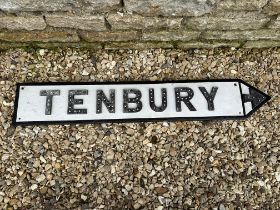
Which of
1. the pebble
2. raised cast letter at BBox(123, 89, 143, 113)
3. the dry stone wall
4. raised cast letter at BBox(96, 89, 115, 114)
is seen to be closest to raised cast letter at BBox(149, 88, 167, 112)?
raised cast letter at BBox(123, 89, 143, 113)

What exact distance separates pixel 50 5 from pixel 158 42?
90cm

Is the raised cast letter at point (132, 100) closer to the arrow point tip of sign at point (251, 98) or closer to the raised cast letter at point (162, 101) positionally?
the raised cast letter at point (162, 101)

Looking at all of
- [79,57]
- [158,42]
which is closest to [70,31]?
[79,57]

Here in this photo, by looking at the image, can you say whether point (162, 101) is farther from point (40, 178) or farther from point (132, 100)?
point (40, 178)

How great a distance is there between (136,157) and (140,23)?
0.96m

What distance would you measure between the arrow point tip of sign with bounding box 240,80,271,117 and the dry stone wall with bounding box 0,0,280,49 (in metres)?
0.39

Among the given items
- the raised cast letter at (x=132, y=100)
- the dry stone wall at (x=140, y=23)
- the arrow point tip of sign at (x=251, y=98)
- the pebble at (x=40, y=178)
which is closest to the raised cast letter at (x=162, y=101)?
the raised cast letter at (x=132, y=100)

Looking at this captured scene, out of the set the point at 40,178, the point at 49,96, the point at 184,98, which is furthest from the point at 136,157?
the point at 49,96

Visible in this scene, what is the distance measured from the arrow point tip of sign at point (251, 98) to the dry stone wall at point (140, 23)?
1.27 feet

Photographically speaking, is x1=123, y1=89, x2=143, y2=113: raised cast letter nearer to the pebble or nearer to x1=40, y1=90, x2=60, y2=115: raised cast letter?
x1=40, y1=90, x2=60, y2=115: raised cast letter

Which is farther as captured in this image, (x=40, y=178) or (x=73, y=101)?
(x=73, y=101)

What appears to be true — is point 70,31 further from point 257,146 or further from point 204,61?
point 257,146

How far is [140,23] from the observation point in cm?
274

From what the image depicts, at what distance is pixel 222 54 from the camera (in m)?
3.08
